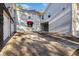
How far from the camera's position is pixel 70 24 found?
366 centimetres

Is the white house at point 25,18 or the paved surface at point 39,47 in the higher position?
the white house at point 25,18

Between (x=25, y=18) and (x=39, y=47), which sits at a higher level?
(x=25, y=18)

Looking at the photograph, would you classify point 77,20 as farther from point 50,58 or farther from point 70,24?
point 50,58

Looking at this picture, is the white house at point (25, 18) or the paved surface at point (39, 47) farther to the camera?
the white house at point (25, 18)

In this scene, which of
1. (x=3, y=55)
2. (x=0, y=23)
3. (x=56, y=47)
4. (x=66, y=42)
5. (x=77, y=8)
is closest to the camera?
(x=3, y=55)

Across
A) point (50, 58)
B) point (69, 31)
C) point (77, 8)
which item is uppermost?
point (77, 8)

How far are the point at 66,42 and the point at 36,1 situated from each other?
0.82 m

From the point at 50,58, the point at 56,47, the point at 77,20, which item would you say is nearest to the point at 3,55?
the point at 50,58

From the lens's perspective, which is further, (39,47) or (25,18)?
(25,18)

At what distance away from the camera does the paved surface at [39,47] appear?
252 centimetres

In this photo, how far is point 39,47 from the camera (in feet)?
9.11

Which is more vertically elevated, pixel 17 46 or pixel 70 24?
pixel 70 24

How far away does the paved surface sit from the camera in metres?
2.52

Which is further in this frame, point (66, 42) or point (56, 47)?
point (66, 42)
